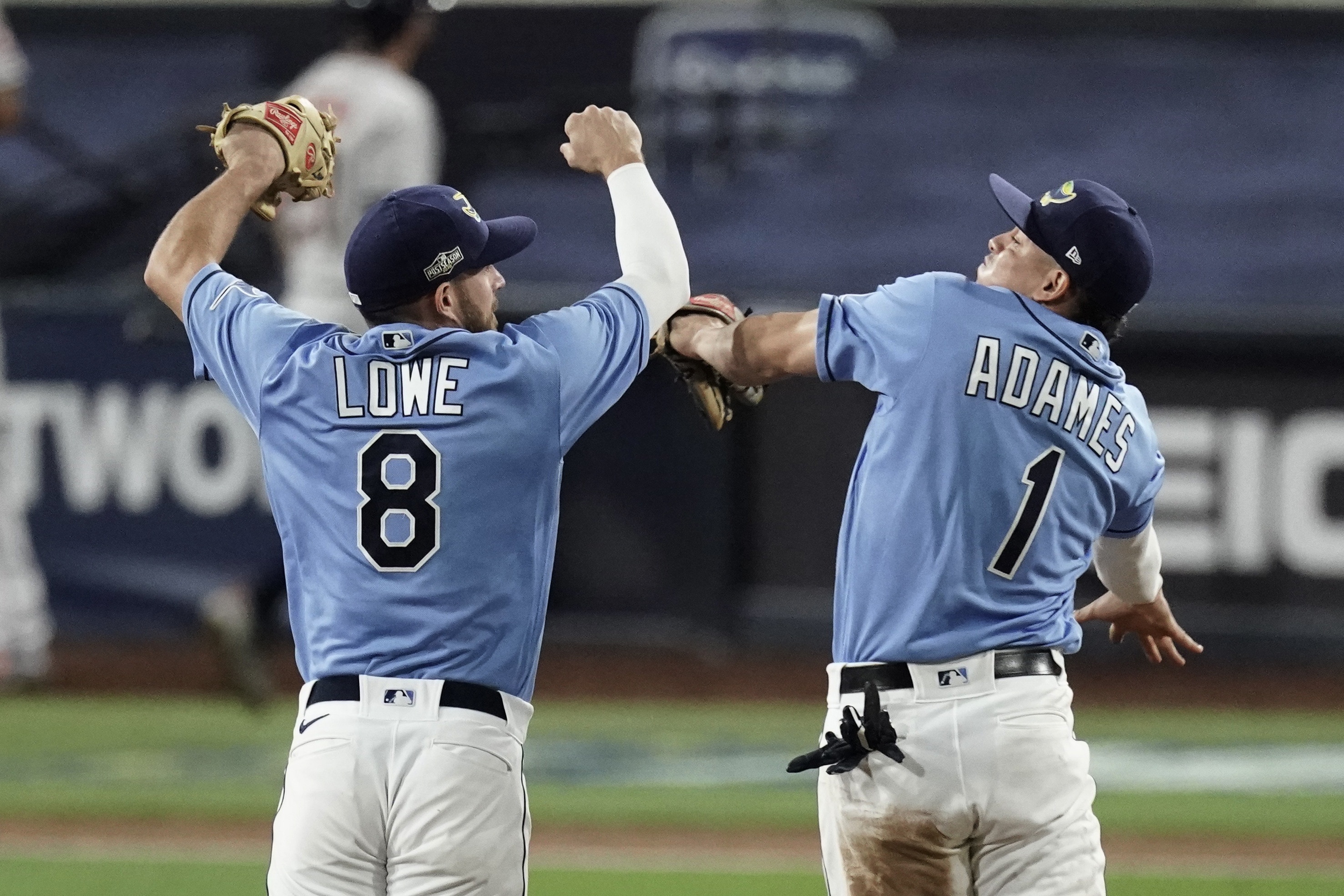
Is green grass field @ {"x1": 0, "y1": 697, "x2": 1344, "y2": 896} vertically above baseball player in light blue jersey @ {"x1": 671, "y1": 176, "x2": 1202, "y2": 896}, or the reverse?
baseball player in light blue jersey @ {"x1": 671, "y1": 176, "x2": 1202, "y2": 896}

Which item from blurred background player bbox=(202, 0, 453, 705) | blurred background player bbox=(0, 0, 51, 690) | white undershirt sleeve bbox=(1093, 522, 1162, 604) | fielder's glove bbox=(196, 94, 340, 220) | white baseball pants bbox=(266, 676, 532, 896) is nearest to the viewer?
white baseball pants bbox=(266, 676, 532, 896)

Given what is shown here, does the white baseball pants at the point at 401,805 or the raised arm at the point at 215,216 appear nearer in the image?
the white baseball pants at the point at 401,805

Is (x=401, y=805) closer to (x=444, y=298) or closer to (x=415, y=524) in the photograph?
(x=415, y=524)

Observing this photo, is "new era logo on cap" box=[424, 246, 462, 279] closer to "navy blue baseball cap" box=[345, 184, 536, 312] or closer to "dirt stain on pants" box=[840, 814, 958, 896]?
"navy blue baseball cap" box=[345, 184, 536, 312]

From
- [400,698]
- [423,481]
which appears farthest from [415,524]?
[400,698]

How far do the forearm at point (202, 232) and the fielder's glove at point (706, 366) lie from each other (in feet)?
3.21

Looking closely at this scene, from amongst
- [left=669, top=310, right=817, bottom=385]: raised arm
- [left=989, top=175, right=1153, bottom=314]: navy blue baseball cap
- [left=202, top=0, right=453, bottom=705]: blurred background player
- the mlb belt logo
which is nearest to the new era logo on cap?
[left=669, top=310, right=817, bottom=385]: raised arm

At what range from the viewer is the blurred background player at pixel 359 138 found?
306 inches

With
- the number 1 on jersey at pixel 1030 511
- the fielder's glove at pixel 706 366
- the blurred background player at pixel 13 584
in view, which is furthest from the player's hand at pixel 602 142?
the blurred background player at pixel 13 584

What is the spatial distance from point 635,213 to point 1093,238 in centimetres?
94

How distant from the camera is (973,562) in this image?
3.83 m

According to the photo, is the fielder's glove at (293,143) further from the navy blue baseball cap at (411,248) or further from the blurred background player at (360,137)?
the blurred background player at (360,137)

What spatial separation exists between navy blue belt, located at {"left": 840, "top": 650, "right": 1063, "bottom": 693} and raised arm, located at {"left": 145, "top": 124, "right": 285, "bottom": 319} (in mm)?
1560

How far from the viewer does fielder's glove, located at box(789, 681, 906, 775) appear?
3.76 meters
